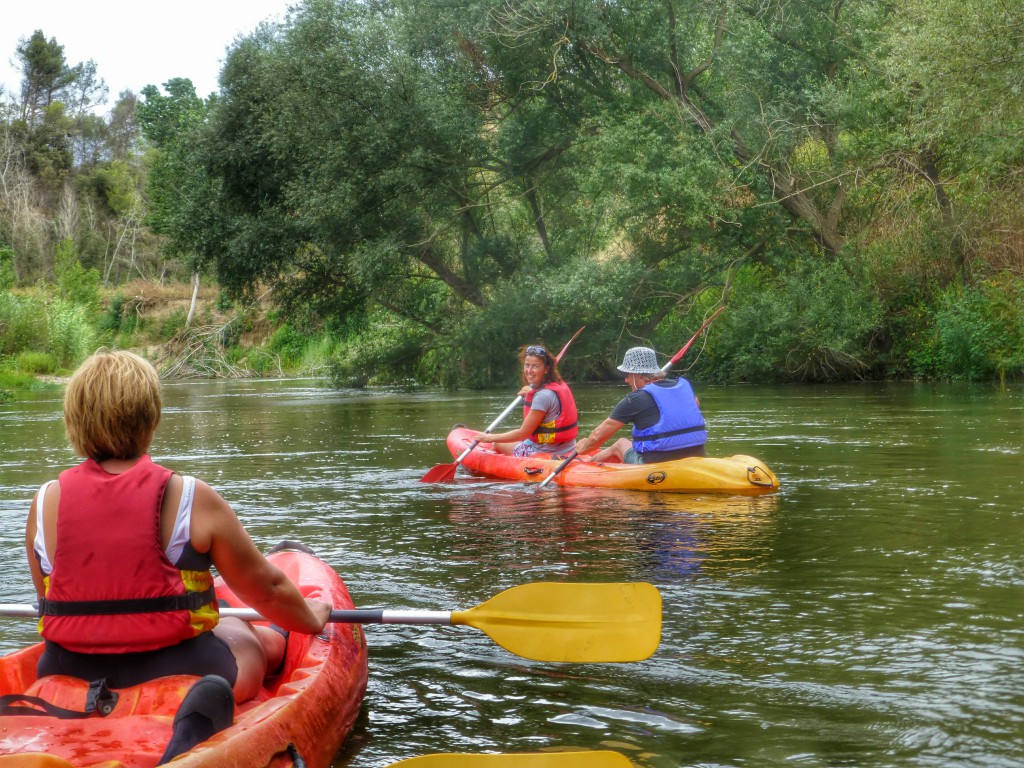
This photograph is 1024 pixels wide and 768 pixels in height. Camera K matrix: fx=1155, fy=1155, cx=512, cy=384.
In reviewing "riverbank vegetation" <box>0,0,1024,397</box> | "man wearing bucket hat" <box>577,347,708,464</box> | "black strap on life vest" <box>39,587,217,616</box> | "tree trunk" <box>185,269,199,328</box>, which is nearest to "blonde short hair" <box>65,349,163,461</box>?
"black strap on life vest" <box>39,587,217,616</box>

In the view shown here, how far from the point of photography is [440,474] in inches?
338

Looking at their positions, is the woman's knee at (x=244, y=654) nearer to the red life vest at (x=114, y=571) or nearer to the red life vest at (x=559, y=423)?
the red life vest at (x=114, y=571)

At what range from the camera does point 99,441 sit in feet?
8.21

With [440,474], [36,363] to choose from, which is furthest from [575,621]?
[36,363]

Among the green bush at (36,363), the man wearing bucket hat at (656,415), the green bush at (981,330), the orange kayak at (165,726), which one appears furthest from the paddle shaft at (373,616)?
the green bush at (36,363)

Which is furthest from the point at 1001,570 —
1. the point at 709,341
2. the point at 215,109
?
Answer: the point at 215,109

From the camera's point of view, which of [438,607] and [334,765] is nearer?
[334,765]

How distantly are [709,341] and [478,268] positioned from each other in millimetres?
4589

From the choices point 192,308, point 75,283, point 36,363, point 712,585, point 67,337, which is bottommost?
point 712,585

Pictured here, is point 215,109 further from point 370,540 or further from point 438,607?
point 438,607

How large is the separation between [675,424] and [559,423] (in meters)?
1.18

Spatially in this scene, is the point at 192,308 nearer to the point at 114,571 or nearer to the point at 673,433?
the point at 673,433

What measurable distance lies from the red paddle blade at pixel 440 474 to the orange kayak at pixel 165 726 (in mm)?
5389

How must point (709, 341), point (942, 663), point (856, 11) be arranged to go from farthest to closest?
point (709, 341) < point (856, 11) < point (942, 663)
